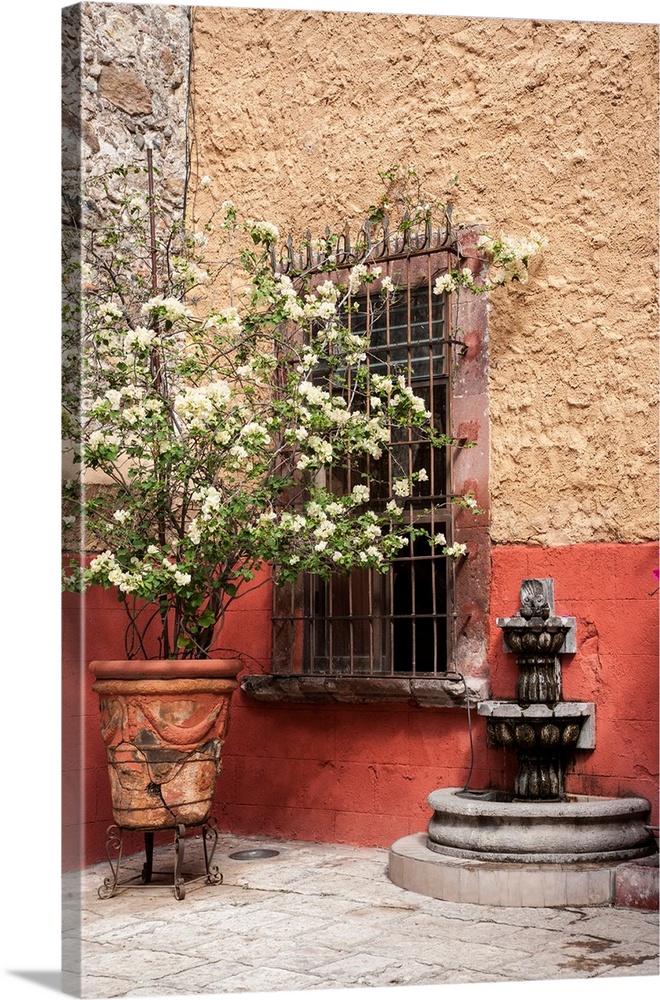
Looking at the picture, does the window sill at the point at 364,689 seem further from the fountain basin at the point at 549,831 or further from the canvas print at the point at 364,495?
the fountain basin at the point at 549,831

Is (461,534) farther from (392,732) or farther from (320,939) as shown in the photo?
(320,939)

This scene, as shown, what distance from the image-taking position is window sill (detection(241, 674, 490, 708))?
201 inches

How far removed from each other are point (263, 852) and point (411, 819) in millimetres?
655

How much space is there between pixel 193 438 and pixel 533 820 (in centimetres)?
184

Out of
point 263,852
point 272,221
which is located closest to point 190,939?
point 263,852

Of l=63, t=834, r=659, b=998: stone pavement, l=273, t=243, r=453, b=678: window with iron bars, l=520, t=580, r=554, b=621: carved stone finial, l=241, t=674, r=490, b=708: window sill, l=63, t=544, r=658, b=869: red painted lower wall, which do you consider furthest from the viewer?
l=273, t=243, r=453, b=678: window with iron bars

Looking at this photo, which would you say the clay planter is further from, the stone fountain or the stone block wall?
the stone block wall

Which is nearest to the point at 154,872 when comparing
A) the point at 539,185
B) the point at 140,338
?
the point at 140,338

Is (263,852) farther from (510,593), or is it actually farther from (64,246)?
(64,246)

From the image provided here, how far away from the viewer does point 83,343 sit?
5012mm

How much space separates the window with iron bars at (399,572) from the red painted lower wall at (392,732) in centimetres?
20

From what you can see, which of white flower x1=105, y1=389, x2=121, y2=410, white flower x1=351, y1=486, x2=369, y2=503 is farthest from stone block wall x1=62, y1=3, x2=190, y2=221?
white flower x1=351, y1=486, x2=369, y2=503

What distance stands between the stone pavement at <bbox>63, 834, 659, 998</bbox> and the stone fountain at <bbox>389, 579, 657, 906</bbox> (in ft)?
0.26

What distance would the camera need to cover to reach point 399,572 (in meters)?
5.49
